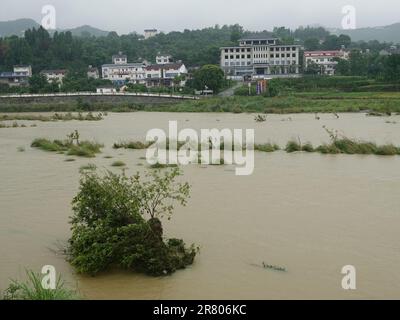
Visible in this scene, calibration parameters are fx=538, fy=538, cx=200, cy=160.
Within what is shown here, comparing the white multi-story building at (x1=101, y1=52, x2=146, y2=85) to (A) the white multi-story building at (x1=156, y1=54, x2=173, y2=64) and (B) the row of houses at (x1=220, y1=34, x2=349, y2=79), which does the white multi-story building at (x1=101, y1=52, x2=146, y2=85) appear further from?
(B) the row of houses at (x1=220, y1=34, x2=349, y2=79)

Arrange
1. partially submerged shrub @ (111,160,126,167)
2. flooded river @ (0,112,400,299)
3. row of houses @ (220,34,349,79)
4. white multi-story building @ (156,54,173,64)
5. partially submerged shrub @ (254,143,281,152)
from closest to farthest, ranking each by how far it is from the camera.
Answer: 1. flooded river @ (0,112,400,299)
2. partially submerged shrub @ (111,160,126,167)
3. partially submerged shrub @ (254,143,281,152)
4. row of houses @ (220,34,349,79)
5. white multi-story building @ (156,54,173,64)

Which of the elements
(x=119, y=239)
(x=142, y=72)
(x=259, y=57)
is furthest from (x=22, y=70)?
(x=119, y=239)

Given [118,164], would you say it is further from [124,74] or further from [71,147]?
[124,74]

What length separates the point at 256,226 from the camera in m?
9.80

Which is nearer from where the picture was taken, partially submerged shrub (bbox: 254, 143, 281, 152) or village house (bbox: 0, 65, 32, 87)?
partially submerged shrub (bbox: 254, 143, 281, 152)

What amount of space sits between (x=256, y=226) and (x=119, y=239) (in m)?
3.07

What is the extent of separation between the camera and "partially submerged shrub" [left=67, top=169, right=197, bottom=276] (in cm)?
→ 747

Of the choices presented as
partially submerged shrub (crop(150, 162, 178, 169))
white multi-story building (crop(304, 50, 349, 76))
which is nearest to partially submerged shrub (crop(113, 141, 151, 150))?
partially submerged shrub (crop(150, 162, 178, 169))

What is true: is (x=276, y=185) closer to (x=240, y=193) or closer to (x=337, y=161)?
(x=240, y=193)

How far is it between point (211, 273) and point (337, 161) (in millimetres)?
10265

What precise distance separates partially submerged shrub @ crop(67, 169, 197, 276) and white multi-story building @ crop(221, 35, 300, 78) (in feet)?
205

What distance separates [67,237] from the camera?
9.27 metres
